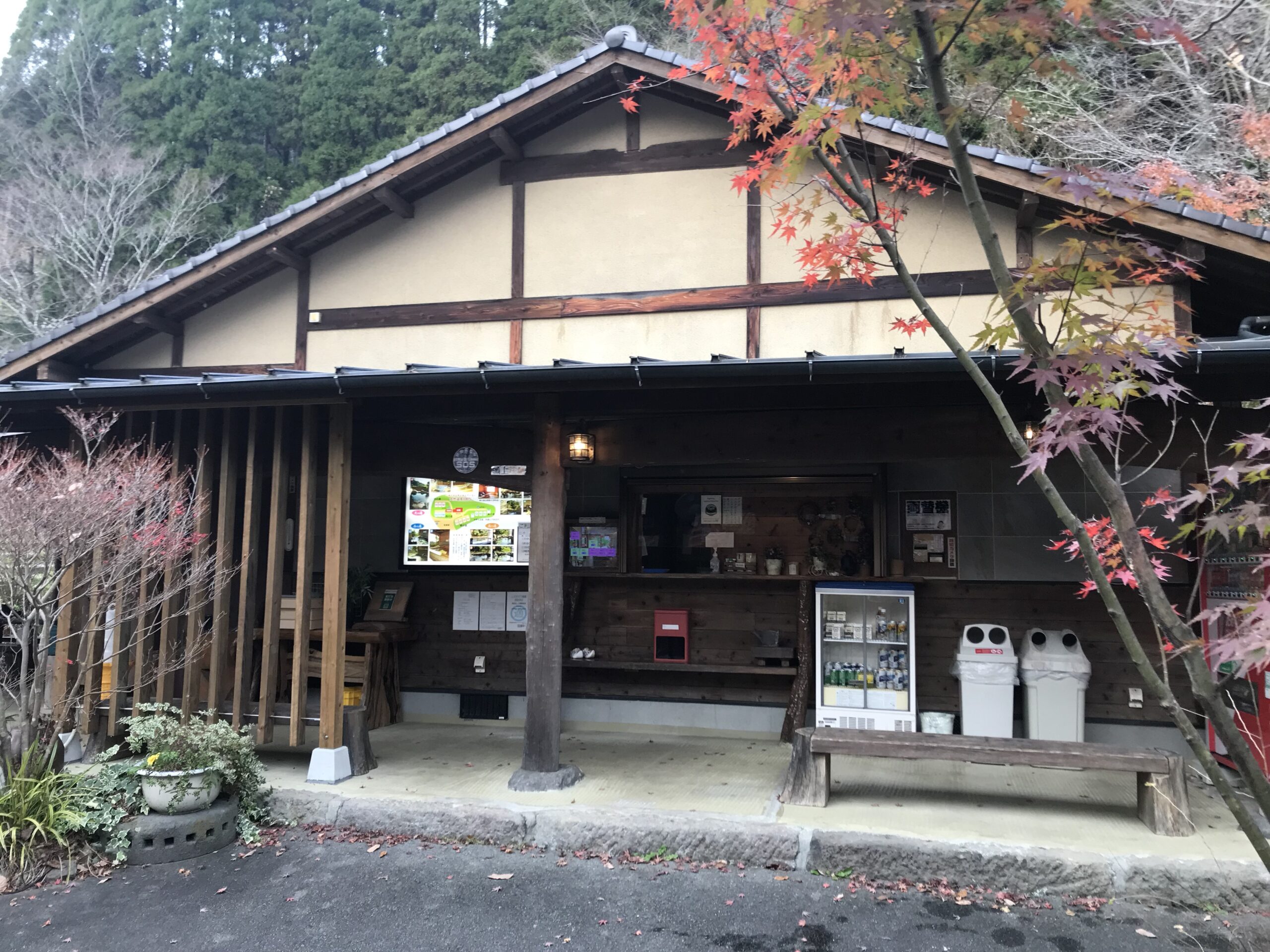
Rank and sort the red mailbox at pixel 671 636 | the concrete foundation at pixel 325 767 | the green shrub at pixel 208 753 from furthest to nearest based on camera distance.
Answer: the red mailbox at pixel 671 636 < the concrete foundation at pixel 325 767 < the green shrub at pixel 208 753

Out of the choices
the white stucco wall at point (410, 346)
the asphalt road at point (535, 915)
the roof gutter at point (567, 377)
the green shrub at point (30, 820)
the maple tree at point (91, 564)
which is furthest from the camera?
the white stucco wall at point (410, 346)

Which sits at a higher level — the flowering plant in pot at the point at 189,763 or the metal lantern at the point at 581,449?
the metal lantern at the point at 581,449

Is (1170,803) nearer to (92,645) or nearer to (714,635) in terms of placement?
(714,635)

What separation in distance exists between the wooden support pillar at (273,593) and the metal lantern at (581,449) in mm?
2096

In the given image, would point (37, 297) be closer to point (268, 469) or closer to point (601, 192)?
point (268, 469)

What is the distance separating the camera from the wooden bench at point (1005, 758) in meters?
5.04

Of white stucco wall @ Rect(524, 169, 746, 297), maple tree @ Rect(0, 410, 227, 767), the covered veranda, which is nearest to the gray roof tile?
the covered veranda

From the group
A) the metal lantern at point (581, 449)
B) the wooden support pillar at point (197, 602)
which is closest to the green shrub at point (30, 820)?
the wooden support pillar at point (197, 602)

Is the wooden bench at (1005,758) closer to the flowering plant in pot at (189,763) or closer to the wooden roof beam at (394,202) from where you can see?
the flowering plant in pot at (189,763)

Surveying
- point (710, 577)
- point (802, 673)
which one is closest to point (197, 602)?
point (710, 577)

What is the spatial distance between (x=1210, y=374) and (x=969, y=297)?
1810 mm

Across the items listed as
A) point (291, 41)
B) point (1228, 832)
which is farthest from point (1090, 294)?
point (291, 41)

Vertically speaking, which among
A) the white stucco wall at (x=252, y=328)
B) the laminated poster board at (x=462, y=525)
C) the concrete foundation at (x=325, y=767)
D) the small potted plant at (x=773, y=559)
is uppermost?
the white stucco wall at (x=252, y=328)

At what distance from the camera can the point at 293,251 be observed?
25.1 ft
